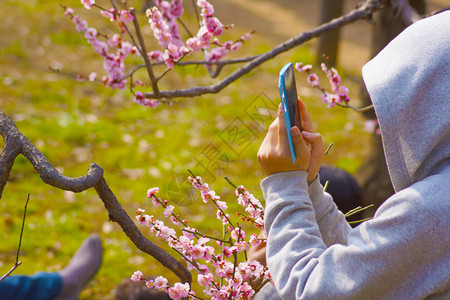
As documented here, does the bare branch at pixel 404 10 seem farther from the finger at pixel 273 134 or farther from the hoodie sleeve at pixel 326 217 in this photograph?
the finger at pixel 273 134

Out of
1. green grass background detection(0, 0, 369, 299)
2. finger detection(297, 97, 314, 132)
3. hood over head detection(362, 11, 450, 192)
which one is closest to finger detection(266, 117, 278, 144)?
finger detection(297, 97, 314, 132)

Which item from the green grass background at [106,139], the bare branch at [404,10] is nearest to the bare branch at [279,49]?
the bare branch at [404,10]

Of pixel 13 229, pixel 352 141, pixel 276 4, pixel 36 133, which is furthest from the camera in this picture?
pixel 276 4

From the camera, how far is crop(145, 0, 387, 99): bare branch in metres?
A: 2.42

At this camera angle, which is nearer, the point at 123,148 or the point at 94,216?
the point at 94,216

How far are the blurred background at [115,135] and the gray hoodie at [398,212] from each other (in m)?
1.44

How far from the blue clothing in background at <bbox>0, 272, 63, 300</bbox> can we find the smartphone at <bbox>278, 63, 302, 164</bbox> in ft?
5.94

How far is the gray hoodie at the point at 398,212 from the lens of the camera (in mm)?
1210

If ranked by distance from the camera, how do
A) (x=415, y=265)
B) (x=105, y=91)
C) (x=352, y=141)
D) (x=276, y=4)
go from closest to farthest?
1. (x=415, y=265)
2. (x=352, y=141)
3. (x=105, y=91)
4. (x=276, y=4)

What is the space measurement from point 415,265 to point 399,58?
48 cm

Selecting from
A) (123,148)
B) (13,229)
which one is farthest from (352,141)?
(13,229)

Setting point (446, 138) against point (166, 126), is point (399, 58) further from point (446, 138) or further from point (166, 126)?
point (166, 126)

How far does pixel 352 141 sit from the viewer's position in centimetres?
547

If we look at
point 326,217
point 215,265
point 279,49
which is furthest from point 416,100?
point 279,49
